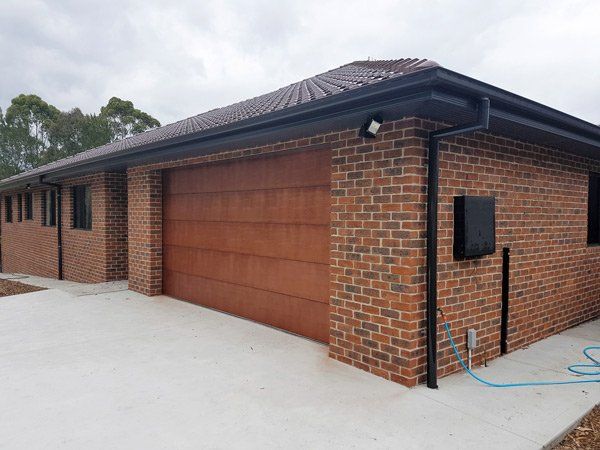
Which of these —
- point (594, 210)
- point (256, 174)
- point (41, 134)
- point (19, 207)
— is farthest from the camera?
point (41, 134)

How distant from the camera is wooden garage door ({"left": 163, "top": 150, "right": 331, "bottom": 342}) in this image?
4805 millimetres

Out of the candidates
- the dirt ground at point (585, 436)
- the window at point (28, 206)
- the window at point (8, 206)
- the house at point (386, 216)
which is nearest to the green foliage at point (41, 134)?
the window at point (8, 206)

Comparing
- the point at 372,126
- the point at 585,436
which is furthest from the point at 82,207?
the point at 585,436

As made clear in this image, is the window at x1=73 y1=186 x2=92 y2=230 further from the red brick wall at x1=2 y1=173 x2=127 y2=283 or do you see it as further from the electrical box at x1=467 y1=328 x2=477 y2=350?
the electrical box at x1=467 y1=328 x2=477 y2=350

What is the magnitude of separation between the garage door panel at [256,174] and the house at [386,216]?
0.02 metres

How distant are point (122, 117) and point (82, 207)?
3028cm

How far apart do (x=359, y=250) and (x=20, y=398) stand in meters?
3.14

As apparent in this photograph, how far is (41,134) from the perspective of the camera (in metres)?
32.1

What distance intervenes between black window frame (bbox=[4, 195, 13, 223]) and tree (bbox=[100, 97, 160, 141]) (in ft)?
72.2

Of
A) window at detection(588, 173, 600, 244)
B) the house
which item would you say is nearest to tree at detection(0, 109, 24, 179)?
the house

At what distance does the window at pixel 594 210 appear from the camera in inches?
257

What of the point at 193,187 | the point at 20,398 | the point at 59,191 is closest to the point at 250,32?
the point at 59,191

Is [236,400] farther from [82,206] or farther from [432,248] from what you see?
[82,206]

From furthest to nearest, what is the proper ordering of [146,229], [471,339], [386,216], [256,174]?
1. [146,229]
2. [256,174]
3. [471,339]
4. [386,216]
